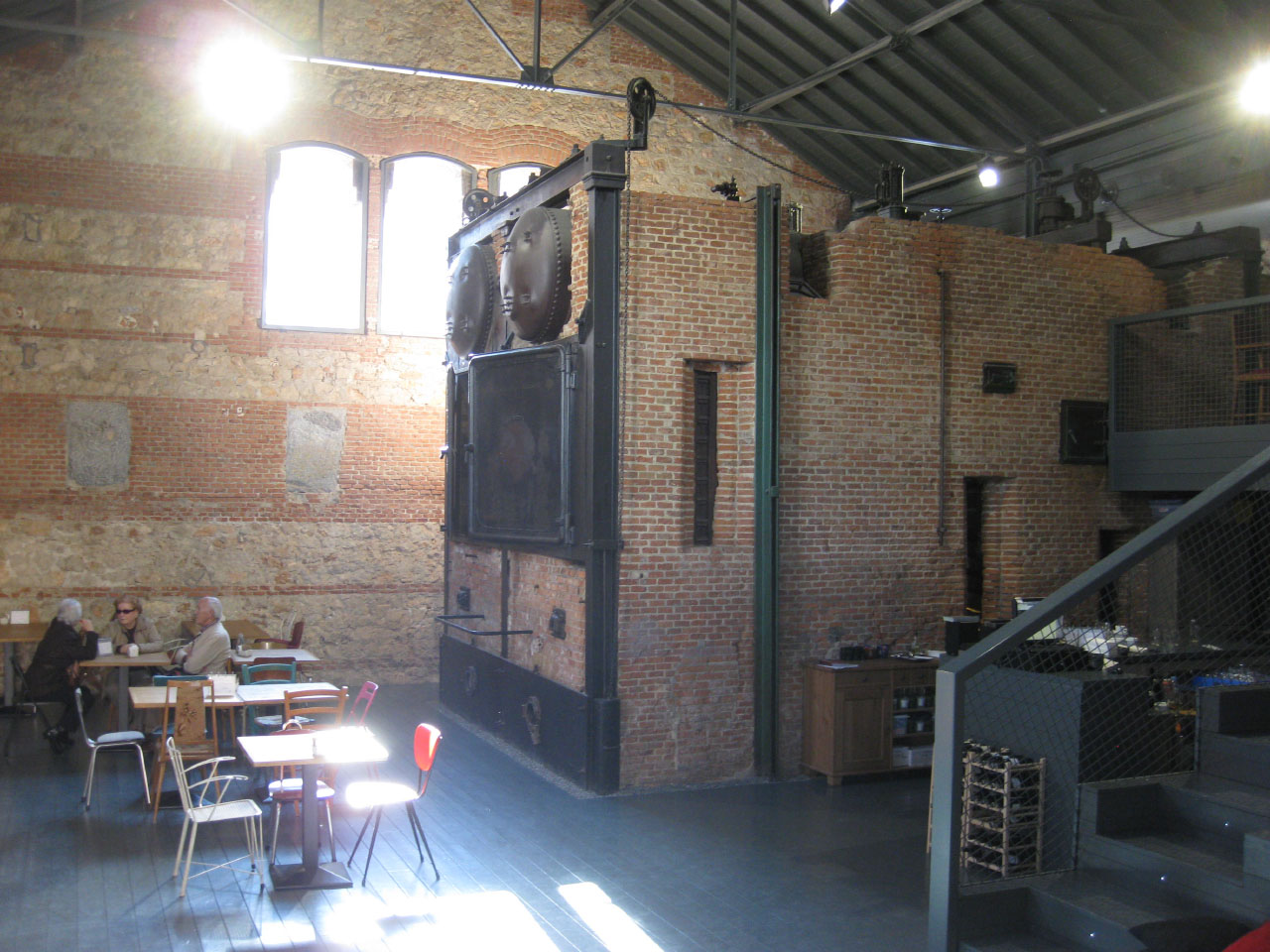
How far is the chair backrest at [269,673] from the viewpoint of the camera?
29.1ft

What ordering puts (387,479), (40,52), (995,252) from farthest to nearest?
(387,479) < (40,52) < (995,252)

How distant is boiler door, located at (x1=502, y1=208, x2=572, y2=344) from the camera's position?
29.2 ft

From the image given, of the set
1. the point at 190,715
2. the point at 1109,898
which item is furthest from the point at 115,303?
the point at 1109,898

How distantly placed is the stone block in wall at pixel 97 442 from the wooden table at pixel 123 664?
8.98ft

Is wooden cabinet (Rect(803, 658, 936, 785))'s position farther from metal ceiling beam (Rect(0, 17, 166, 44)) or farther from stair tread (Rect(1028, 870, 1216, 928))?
metal ceiling beam (Rect(0, 17, 166, 44))

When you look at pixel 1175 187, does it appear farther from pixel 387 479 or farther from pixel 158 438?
pixel 158 438

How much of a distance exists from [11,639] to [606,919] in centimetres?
760

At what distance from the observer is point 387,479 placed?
42.7 feet

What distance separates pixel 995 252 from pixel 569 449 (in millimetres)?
4156

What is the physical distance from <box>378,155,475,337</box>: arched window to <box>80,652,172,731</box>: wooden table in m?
4.88

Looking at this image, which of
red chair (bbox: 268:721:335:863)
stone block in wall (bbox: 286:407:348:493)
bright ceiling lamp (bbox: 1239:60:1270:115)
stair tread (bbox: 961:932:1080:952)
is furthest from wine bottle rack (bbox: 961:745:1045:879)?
stone block in wall (bbox: 286:407:348:493)

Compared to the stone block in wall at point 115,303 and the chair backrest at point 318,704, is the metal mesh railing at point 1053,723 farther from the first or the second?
the stone block in wall at point 115,303

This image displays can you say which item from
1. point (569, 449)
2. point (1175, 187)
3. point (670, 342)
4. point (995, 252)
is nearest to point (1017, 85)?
point (1175, 187)

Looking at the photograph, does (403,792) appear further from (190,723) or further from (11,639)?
(11,639)
